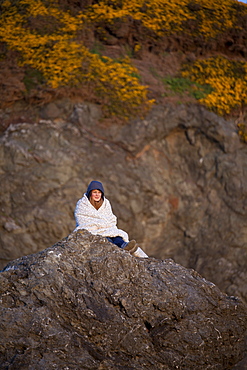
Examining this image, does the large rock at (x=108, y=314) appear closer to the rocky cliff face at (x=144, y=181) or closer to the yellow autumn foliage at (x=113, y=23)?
the rocky cliff face at (x=144, y=181)

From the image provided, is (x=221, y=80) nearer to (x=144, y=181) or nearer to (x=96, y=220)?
(x=144, y=181)

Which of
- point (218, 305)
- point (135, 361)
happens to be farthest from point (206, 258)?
point (135, 361)

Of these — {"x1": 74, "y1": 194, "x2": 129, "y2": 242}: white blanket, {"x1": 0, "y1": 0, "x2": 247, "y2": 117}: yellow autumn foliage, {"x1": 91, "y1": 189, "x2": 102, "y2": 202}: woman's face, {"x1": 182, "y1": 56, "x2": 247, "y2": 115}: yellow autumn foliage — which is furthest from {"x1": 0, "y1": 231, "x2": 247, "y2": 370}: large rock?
{"x1": 182, "y1": 56, "x2": 247, "y2": 115}: yellow autumn foliage

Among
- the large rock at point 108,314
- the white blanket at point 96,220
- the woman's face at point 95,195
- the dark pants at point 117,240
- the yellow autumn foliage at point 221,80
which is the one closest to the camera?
the large rock at point 108,314

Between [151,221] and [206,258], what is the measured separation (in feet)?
5.22

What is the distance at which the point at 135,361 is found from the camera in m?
3.92

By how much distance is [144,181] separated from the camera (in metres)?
10.9

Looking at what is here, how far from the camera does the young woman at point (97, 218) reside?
5.90 meters

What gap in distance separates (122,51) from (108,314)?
9197 millimetres

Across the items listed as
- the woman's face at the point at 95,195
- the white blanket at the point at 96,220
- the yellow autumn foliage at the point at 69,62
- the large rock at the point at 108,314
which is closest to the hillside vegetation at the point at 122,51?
the yellow autumn foliage at the point at 69,62

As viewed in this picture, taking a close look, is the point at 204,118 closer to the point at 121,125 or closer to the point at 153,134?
the point at 153,134

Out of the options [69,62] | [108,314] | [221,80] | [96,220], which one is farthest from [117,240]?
[221,80]

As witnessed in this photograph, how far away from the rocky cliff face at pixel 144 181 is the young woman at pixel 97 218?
168 inches

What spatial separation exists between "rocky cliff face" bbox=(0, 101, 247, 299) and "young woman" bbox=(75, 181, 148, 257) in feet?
14.0
